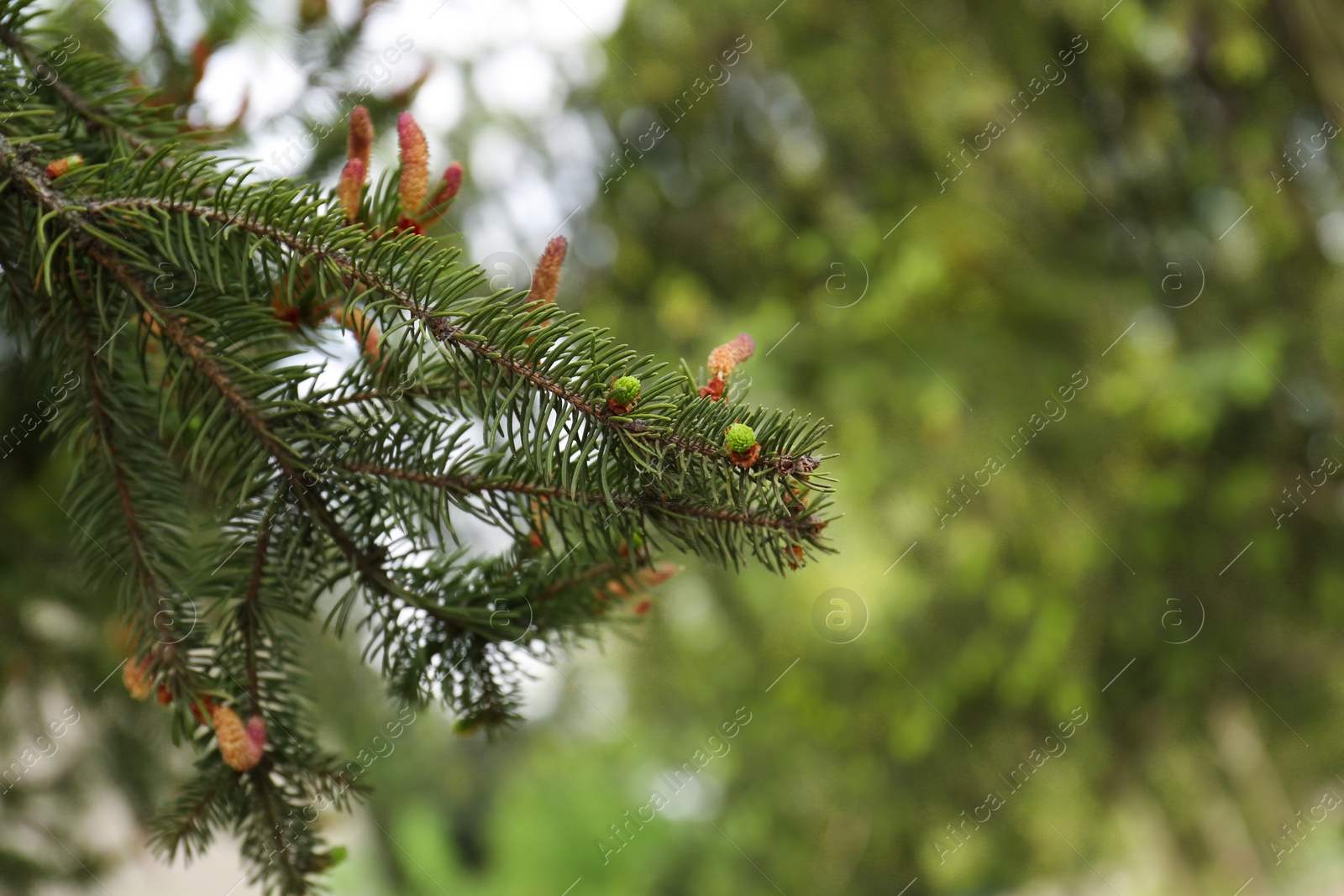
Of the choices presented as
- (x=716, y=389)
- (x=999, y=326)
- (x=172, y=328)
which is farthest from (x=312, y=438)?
(x=999, y=326)

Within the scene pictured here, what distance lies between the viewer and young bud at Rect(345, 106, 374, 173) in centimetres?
52

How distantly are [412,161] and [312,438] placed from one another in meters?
0.16

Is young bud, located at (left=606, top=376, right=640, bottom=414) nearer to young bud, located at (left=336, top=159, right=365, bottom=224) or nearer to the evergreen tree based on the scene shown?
the evergreen tree

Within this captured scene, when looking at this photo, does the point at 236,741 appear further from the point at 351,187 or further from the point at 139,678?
the point at 351,187

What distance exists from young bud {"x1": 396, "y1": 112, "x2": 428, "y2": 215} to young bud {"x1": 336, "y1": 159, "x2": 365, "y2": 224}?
0.08ft

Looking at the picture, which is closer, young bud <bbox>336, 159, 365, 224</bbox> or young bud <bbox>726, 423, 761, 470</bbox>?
young bud <bbox>726, 423, 761, 470</bbox>

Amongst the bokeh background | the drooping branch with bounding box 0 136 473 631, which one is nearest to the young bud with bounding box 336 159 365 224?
the drooping branch with bounding box 0 136 473 631

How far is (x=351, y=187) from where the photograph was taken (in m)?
0.49

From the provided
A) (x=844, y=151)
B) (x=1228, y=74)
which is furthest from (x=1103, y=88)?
(x=844, y=151)

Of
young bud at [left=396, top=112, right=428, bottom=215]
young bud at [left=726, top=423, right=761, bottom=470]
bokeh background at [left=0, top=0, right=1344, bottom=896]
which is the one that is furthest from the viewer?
bokeh background at [left=0, top=0, right=1344, bottom=896]

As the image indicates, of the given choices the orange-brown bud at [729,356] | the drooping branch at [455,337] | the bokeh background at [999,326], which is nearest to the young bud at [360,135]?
the drooping branch at [455,337]

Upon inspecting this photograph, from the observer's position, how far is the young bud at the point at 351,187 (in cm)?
49

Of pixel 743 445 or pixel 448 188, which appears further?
pixel 448 188

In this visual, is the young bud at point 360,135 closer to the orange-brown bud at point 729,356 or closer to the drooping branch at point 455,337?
the drooping branch at point 455,337
